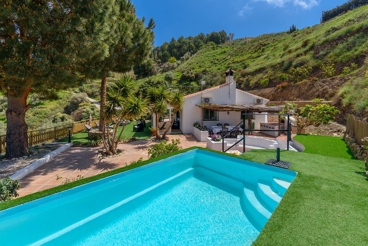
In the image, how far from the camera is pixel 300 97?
2448 cm

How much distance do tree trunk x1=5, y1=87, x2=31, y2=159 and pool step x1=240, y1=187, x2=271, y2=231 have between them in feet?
38.2

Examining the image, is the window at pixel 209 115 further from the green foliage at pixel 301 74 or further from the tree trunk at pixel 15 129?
the green foliage at pixel 301 74

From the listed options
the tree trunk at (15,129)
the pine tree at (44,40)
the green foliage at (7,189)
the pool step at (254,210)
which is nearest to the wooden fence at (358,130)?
the pool step at (254,210)

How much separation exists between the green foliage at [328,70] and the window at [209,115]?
15461 millimetres

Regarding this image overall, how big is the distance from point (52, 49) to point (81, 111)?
71.0 feet

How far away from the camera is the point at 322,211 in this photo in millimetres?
4148

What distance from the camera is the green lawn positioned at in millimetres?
3307

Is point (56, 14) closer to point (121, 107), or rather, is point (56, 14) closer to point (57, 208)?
point (121, 107)

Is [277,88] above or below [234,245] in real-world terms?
above

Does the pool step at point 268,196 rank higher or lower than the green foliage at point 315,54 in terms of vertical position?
lower

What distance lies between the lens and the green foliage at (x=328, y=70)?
23.2 metres

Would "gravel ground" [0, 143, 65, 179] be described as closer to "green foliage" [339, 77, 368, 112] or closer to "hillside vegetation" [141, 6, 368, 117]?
"hillside vegetation" [141, 6, 368, 117]

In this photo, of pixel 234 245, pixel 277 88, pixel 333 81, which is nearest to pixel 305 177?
pixel 234 245

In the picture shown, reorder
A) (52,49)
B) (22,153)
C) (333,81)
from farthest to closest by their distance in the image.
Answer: (333,81)
(22,153)
(52,49)
